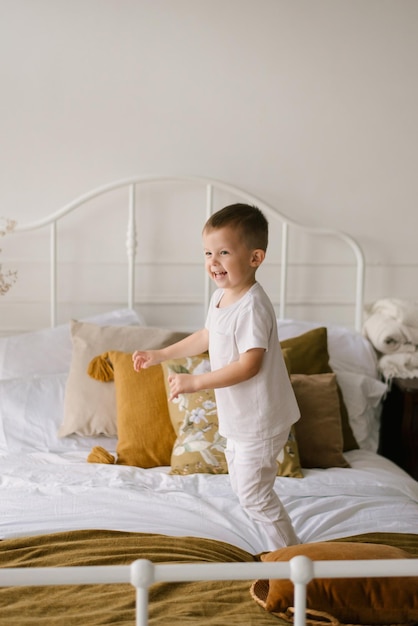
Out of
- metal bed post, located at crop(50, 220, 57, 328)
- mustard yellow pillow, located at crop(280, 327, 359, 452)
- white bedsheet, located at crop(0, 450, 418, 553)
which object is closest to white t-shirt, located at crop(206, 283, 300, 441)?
white bedsheet, located at crop(0, 450, 418, 553)

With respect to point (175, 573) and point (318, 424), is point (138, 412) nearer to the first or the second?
point (318, 424)

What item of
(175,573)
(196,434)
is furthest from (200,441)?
(175,573)

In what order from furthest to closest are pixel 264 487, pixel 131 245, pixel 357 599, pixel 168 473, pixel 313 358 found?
Result: pixel 131 245 → pixel 313 358 → pixel 168 473 → pixel 264 487 → pixel 357 599

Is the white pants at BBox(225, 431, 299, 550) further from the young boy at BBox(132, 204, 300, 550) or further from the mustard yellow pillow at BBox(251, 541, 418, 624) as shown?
the mustard yellow pillow at BBox(251, 541, 418, 624)

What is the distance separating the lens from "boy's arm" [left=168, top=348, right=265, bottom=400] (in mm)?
1921

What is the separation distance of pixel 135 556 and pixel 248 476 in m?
0.34

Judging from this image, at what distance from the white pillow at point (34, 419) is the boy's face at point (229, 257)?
0.90 meters

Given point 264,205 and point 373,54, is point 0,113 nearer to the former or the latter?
point 264,205

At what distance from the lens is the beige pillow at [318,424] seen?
263 centimetres

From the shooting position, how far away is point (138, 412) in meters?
2.64

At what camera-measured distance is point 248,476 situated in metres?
2.07

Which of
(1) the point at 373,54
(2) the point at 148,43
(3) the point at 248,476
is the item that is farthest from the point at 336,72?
(3) the point at 248,476

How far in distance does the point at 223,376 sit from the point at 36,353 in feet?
3.77

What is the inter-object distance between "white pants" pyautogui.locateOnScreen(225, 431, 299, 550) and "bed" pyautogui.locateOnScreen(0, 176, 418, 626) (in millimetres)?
63
